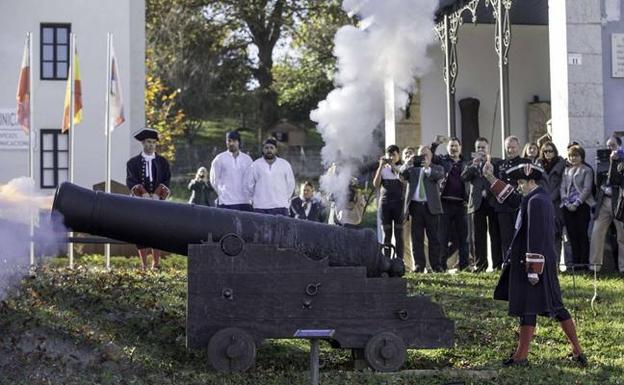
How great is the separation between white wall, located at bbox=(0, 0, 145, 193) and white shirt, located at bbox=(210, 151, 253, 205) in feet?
51.5

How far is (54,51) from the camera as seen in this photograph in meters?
30.0

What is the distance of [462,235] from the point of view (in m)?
15.8

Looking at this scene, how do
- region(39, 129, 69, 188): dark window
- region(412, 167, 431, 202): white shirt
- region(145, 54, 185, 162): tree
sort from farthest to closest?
region(145, 54, 185, 162): tree < region(39, 129, 69, 188): dark window < region(412, 167, 431, 202): white shirt

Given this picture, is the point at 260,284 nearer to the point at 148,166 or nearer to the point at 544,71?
the point at 148,166

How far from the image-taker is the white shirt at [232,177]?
14.1 metres

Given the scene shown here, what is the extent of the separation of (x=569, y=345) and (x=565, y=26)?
601 centimetres

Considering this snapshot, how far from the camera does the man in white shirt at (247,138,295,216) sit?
13.8 meters

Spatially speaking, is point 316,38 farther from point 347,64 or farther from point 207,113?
point 347,64

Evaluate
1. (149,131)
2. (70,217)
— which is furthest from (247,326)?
(149,131)

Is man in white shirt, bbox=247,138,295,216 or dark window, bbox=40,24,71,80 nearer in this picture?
man in white shirt, bbox=247,138,295,216

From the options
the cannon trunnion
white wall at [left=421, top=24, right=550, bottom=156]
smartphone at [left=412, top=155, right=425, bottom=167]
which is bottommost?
the cannon trunnion

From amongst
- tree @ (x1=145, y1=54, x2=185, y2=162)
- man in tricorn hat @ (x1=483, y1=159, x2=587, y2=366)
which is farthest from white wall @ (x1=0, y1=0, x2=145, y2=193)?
man in tricorn hat @ (x1=483, y1=159, x2=587, y2=366)

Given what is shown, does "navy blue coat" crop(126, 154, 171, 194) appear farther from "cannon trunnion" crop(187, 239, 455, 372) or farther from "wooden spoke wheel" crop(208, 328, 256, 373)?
"wooden spoke wheel" crop(208, 328, 256, 373)

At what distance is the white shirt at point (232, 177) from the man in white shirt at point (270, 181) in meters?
0.21
